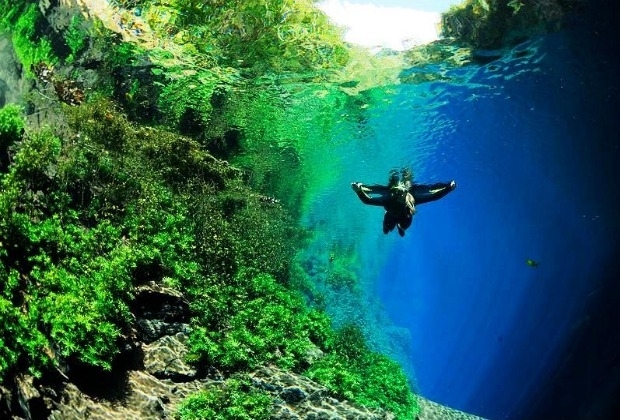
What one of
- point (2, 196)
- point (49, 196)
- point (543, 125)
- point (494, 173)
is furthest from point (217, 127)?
point (494, 173)

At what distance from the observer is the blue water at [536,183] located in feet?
55.7

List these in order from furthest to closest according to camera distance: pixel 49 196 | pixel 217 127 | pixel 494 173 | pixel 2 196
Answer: pixel 494 173 → pixel 217 127 → pixel 49 196 → pixel 2 196

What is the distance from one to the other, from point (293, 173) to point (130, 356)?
1862 centimetres

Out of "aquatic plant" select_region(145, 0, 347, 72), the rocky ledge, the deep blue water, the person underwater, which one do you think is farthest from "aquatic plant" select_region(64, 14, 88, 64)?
the deep blue water

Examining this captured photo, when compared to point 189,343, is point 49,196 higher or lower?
higher

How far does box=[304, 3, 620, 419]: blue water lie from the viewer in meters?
17.0

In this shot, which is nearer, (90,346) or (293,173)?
(90,346)

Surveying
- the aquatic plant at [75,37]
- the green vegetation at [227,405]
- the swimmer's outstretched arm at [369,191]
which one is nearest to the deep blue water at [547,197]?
the swimmer's outstretched arm at [369,191]

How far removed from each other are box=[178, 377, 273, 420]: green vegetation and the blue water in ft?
39.4

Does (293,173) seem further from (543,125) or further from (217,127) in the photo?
(543,125)

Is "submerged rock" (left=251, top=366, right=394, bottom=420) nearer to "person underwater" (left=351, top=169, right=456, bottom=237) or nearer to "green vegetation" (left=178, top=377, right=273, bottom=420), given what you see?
"green vegetation" (left=178, top=377, right=273, bottom=420)

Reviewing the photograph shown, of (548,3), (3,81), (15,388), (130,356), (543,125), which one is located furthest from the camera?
(543,125)

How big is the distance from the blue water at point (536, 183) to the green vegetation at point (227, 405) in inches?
473

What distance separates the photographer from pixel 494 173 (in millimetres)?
31406
